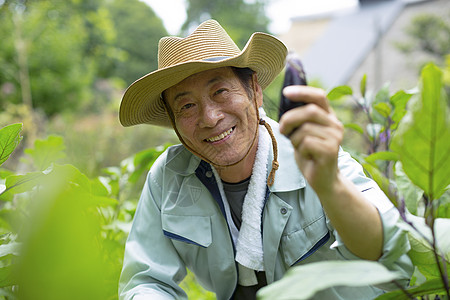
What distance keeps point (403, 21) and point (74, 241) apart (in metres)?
20.3

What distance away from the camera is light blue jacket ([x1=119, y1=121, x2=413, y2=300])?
1225 millimetres

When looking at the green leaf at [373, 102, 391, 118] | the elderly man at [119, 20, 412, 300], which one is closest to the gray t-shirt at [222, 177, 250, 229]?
the elderly man at [119, 20, 412, 300]

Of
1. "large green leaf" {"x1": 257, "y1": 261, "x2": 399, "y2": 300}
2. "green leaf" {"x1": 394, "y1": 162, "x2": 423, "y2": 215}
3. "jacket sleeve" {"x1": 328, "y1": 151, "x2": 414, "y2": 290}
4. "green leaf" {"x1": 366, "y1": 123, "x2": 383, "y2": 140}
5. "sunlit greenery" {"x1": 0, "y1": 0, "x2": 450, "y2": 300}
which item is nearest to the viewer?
"sunlit greenery" {"x1": 0, "y1": 0, "x2": 450, "y2": 300}

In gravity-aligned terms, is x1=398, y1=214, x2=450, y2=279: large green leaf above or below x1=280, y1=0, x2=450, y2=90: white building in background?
above

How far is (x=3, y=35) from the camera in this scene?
869 centimetres

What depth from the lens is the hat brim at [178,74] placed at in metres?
1.24

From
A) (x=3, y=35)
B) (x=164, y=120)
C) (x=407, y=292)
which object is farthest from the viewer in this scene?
(x=3, y=35)

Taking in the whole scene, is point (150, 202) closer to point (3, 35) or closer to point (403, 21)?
point (3, 35)

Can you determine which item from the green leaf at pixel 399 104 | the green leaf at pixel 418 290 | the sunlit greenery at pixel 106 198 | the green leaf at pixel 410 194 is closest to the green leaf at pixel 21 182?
the sunlit greenery at pixel 106 198

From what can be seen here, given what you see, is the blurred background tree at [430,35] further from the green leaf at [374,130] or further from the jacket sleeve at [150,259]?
the jacket sleeve at [150,259]

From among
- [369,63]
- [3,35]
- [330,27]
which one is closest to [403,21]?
[369,63]

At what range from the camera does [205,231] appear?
4.42 ft

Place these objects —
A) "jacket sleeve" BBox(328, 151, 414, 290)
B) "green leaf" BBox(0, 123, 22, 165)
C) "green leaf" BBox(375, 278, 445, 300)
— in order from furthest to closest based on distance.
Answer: "green leaf" BBox(0, 123, 22, 165), "jacket sleeve" BBox(328, 151, 414, 290), "green leaf" BBox(375, 278, 445, 300)

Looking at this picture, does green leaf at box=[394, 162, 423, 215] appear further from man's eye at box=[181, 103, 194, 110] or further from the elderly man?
man's eye at box=[181, 103, 194, 110]
